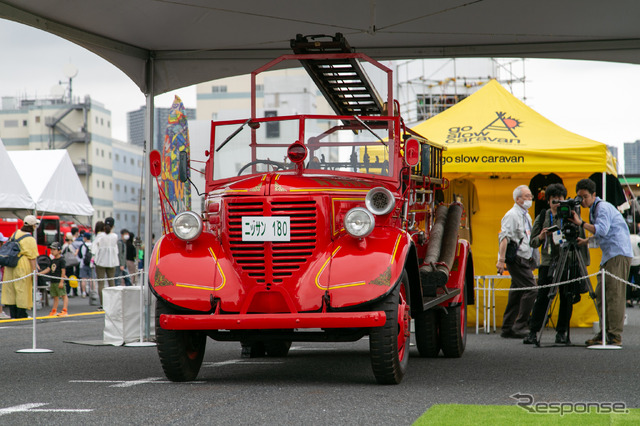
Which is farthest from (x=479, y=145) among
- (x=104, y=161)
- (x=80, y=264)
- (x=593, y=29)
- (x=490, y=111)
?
(x=104, y=161)

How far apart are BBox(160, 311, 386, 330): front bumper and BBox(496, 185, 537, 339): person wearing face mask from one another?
625 centimetres

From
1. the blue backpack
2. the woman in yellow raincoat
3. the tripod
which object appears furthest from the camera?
the woman in yellow raincoat

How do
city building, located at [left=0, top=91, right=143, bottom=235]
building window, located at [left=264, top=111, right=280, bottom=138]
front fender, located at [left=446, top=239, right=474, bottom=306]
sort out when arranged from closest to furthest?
building window, located at [left=264, top=111, right=280, bottom=138] < front fender, located at [left=446, top=239, right=474, bottom=306] < city building, located at [left=0, top=91, right=143, bottom=235]

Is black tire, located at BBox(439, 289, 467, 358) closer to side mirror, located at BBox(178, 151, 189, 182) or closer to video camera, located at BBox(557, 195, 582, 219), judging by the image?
video camera, located at BBox(557, 195, 582, 219)

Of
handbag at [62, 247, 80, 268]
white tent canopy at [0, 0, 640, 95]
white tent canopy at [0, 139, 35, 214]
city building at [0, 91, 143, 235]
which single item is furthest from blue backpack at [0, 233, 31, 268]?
city building at [0, 91, 143, 235]

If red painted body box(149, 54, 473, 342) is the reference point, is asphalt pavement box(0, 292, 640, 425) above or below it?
below

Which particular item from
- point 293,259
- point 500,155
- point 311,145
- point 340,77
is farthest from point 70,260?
point 293,259

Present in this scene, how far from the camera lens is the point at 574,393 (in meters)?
6.89

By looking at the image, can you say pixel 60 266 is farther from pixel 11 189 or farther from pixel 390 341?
pixel 390 341

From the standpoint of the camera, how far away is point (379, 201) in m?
7.46

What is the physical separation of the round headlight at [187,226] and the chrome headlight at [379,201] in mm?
1406

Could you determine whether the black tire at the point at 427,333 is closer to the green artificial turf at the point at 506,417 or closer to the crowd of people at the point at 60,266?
the green artificial turf at the point at 506,417

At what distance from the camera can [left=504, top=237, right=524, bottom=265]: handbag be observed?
41.7 feet

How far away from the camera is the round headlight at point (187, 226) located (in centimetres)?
733
